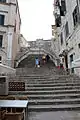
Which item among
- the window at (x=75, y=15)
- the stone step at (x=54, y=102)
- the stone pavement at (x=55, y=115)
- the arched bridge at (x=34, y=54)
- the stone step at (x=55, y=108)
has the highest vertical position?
the window at (x=75, y=15)

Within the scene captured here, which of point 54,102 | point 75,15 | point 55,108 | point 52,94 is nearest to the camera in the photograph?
point 55,108

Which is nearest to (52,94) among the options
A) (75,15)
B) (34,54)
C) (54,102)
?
(54,102)

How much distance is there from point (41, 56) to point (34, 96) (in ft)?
50.6

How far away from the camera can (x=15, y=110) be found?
225 inches

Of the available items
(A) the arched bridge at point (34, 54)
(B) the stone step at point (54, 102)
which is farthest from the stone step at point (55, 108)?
(A) the arched bridge at point (34, 54)

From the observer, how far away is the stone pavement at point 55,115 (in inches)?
243

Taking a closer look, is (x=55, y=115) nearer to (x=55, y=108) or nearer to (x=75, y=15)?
(x=55, y=108)

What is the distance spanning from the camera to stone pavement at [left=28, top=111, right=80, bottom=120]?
6.17m

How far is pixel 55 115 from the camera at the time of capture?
658cm

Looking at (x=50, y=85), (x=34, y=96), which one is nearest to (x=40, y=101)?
(x=34, y=96)

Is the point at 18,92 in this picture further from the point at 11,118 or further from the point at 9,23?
the point at 9,23

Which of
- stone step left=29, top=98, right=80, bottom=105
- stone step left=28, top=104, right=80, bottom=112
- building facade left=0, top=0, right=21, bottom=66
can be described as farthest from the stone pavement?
building facade left=0, top=0, right=21, bottom=66

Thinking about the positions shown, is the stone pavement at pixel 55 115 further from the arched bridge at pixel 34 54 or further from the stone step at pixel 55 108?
the arched bridge at pixel 34 54

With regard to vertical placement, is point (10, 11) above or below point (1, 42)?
above
